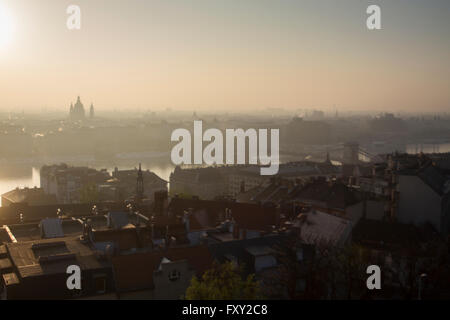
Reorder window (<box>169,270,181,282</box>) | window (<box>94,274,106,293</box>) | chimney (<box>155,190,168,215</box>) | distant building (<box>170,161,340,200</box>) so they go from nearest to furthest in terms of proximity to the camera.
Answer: window (<box>94,274,106,293</box>) → window (<box>169,270,181,282</box>) → chimney (<box>155,190,168,215</box>) → distant building (<box>170,161,340,200</box>)

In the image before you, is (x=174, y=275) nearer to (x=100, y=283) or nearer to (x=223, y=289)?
(x=100, y=283)

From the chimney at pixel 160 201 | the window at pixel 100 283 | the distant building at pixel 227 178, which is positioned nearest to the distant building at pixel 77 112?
the distant building at pixel 227 178

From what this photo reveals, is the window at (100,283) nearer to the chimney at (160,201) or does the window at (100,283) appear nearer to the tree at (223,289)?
the tree at (223,289)

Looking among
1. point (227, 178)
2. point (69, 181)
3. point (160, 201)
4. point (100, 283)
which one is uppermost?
point (160, 201)

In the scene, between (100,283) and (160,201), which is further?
(160,201)

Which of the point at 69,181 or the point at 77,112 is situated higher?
the point at 77,112

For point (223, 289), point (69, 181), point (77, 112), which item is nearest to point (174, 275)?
point (223, 289)

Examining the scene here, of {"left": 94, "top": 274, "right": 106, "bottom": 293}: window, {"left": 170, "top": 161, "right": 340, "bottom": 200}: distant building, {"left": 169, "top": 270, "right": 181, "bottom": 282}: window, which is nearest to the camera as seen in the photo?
{"left": 94, "top": 274, "right": 106, "bottom": 293}: window

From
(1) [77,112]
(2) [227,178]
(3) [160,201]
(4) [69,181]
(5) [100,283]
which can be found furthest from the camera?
(1) [77,112]

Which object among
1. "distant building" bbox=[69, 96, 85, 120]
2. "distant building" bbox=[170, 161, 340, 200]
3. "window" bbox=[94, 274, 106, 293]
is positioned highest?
"distant building" bbox=[69, 96, 85, 120]

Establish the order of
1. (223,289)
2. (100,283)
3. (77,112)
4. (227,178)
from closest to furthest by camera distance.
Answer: (223,289), (100,283), (227,178), (77,112)

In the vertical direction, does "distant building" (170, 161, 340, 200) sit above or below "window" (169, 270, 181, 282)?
below

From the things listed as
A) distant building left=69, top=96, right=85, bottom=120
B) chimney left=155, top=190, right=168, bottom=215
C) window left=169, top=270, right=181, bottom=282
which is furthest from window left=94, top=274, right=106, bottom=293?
distant building left=69, top=96, right=85, bottom=120

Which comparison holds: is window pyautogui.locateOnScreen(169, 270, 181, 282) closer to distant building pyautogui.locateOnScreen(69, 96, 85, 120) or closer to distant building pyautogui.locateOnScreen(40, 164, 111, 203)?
distant building pyautogui.locateOnScreen(40, 164, 111, 203)
